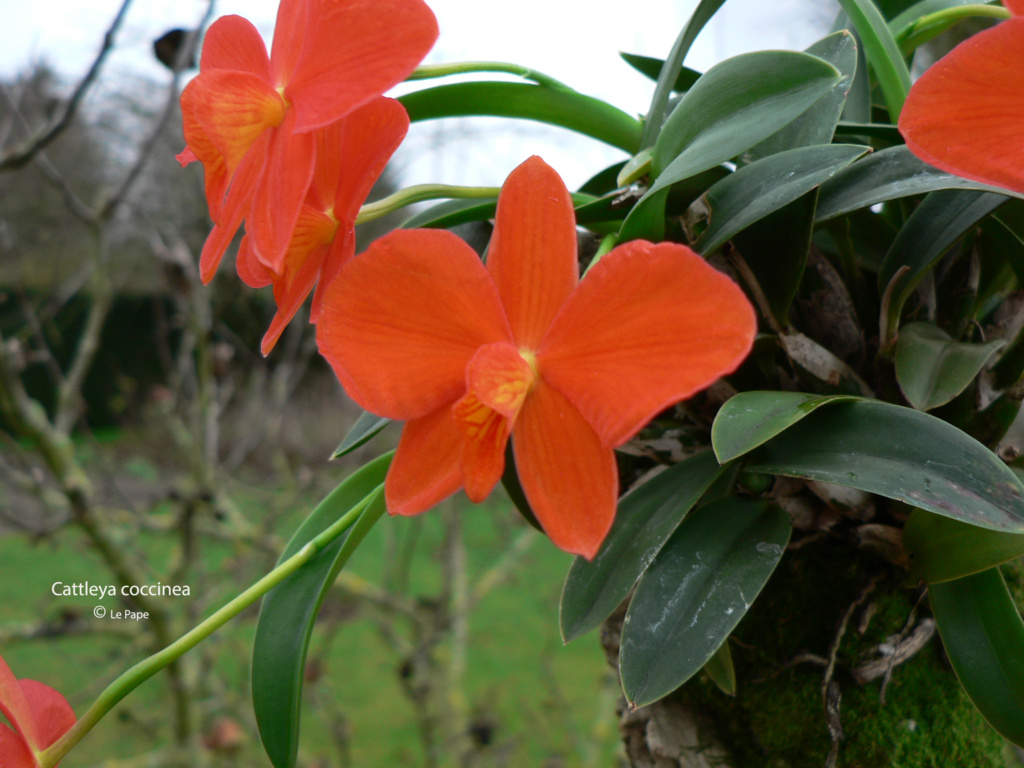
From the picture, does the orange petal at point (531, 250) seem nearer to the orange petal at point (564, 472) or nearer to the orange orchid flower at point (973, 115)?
the orange petal at point (564, 472)

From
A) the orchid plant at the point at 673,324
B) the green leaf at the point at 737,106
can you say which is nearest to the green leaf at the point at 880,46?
the orchid plant at the point at 673,324

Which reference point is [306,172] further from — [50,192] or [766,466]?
[50,192]

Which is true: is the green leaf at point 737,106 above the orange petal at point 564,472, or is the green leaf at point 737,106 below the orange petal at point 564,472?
above

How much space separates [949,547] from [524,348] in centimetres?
27

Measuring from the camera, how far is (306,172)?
313 mm

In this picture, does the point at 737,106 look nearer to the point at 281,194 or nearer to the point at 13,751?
the point at 281,194

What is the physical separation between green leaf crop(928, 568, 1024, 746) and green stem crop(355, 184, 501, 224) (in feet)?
1.26

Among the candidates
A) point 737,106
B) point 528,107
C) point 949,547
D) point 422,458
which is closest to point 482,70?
point 528,107

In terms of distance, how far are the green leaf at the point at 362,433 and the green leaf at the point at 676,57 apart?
10.4 inches

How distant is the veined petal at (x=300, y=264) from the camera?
0.35m

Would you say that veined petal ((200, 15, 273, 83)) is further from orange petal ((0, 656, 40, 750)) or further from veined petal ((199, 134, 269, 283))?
orange petal ((0, 656, 40, 750))

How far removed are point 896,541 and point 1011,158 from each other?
25 cm

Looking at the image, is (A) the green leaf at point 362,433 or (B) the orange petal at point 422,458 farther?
(A) the green leaf at point 362,433

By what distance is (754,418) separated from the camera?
1.08 feet
